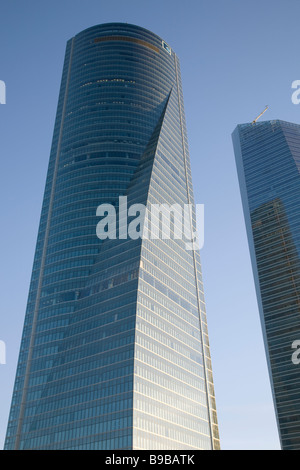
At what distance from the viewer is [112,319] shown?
141m

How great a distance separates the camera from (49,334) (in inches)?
6019

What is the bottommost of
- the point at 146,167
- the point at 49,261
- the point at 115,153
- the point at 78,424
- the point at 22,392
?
the point at 78,424

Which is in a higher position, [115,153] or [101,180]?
[115,153]

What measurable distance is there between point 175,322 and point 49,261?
47.9 m

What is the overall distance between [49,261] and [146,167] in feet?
153

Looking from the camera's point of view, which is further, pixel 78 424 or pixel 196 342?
pixel 196 342

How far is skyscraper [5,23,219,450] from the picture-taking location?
128875 mm

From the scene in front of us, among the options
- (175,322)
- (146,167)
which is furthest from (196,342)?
(146,167)

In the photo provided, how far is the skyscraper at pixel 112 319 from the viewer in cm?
12888
